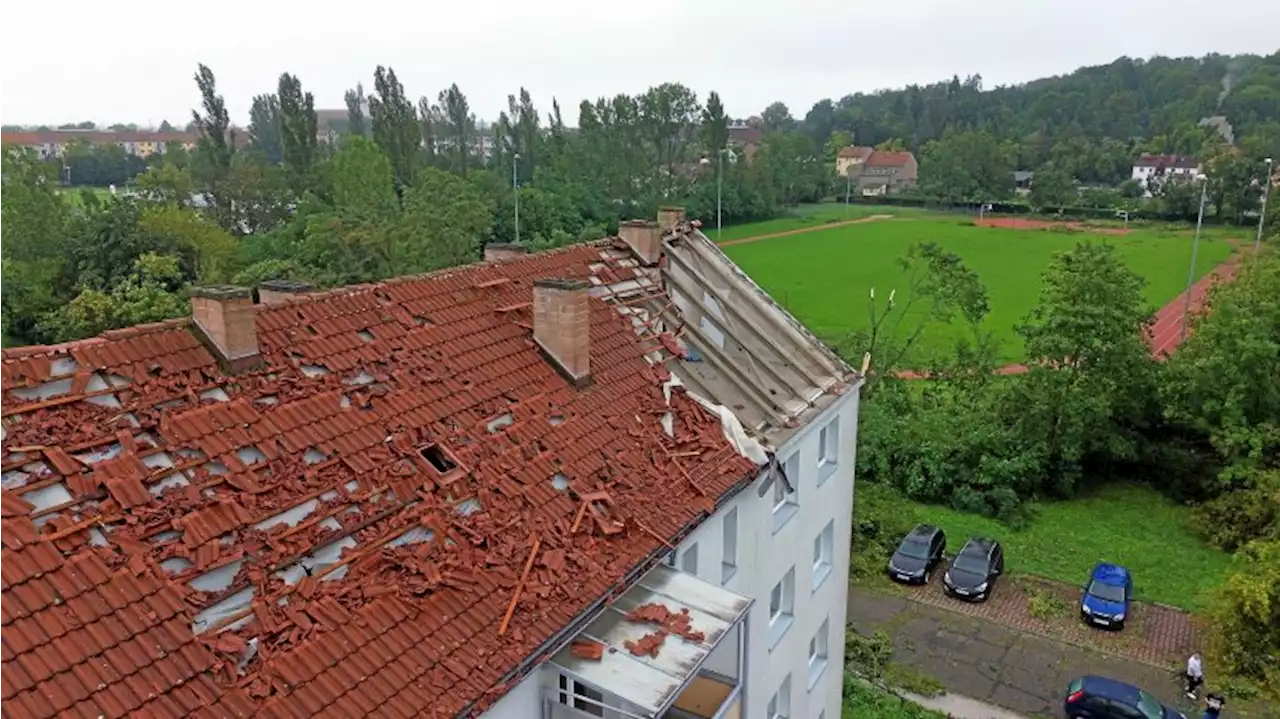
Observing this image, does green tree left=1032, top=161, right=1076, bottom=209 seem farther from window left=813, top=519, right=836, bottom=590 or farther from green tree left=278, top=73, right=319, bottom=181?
window left=813, top=519, right=836, bottom=590

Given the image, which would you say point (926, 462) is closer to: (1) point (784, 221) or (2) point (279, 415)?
(2) point (279, 415)

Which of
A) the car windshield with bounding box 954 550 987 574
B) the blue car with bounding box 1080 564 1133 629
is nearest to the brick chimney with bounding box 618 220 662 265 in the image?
the car windshield with bounding box 954 550 987 574

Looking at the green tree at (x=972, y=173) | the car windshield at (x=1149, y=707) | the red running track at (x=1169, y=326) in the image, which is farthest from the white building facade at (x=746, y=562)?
the green tree at (x=972, y=173)

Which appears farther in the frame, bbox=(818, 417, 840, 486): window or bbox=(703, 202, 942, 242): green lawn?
bbox=(703, 202, 942, 242): green lawn

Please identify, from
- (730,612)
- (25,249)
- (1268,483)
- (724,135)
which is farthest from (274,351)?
(724,135)

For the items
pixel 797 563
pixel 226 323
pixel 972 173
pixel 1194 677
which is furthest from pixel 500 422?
pixel 972 173
